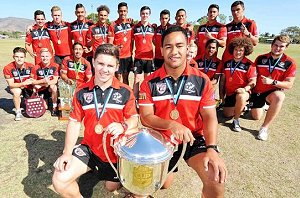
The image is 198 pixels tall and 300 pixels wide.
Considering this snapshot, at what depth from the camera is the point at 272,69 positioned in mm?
5309

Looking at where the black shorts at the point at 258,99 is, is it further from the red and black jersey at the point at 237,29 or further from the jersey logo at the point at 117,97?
the jersey logo at the point at 117,97

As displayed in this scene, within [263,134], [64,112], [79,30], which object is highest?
[79,30]

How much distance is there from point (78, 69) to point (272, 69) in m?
4.27

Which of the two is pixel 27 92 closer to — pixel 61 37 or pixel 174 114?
pixel 61 37

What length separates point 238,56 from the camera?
544 centimetres

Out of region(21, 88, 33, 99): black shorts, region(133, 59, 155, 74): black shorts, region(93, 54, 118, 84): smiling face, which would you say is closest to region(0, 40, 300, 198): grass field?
region(21, 88, 33, 99): black shorts

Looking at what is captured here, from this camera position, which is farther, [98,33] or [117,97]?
[98,33]

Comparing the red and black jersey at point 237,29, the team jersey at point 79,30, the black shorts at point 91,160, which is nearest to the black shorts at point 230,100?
the red and black jersey at point 237,29

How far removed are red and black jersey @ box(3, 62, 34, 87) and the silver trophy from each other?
15.1 feet

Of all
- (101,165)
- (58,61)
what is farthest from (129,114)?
(58,61)

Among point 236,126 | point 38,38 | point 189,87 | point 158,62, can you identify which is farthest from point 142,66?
point 189,87

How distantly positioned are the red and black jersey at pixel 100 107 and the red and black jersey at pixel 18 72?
3.59 meters

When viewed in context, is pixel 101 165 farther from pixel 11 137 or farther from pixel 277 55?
pixel 277 55

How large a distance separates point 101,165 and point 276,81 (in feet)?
12.8
